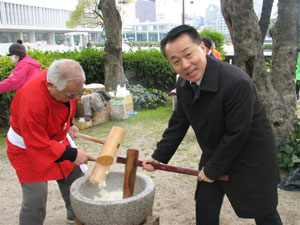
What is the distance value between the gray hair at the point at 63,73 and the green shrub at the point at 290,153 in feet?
9.93

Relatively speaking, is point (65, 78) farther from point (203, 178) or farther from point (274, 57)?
point (274, 57)

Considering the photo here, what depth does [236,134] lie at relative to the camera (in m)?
1.90

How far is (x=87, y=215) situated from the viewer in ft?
7.22

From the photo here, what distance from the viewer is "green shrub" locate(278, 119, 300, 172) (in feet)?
13.0

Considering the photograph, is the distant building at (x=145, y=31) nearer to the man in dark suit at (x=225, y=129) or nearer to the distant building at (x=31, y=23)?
the distant building at (x=31, y=23)

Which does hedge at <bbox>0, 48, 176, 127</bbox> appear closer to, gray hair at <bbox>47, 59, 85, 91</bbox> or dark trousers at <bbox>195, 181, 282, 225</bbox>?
gray hair at <bbox>47, 59, 85, 91</bbox>

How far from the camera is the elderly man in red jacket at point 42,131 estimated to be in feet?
7.12

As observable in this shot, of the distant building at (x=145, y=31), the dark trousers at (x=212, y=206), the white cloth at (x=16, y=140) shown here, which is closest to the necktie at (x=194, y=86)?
the dark trousers at (x=212, y=206)

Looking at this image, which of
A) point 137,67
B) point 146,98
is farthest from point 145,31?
point 146,98

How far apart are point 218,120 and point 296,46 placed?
3.17 metres

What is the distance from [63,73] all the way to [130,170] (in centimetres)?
89

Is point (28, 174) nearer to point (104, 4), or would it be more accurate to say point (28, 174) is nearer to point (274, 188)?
point (274, 188)

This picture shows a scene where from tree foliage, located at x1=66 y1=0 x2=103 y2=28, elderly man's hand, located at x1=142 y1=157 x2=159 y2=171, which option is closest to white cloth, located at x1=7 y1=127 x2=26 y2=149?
elderly man's hand, located at x1=142 y1=157 x2=159 y2=171

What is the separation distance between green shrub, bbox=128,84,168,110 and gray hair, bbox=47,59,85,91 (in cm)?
624
